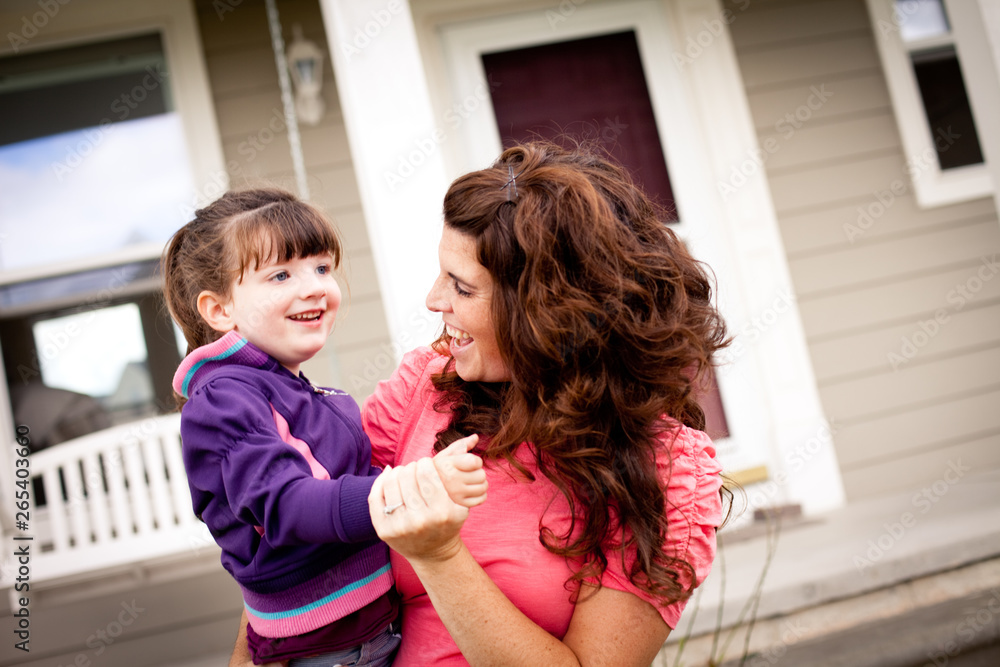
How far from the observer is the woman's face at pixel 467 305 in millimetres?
1281

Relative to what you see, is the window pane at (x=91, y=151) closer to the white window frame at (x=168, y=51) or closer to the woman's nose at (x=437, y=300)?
the white window frame at (x=168, y=51)

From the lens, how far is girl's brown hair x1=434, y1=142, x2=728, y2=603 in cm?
121

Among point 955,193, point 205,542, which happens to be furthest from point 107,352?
point 955,193

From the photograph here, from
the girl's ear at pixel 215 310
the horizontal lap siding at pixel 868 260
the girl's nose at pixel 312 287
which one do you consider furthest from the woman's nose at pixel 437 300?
the horizontal lap siding at pixel 868 260

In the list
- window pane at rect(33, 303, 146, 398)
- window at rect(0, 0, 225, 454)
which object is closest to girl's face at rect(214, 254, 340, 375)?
window at rect(0, 0, 225, 454)

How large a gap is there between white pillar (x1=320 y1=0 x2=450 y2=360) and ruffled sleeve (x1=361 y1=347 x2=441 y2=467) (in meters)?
1.11

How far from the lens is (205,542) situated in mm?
3164

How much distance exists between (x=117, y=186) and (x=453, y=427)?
3.03 metres

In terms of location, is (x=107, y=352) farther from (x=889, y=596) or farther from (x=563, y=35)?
(x=889, y=596)

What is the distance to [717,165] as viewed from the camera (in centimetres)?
388

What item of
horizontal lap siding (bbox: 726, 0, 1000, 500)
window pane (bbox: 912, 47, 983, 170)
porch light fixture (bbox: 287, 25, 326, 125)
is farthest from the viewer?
window pane (bbox: 912, 47, 983, 170)

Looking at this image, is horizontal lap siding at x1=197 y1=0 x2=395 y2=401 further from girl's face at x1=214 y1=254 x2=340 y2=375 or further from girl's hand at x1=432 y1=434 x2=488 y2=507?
girl's hand at x1=432 y1=434 x2=488 y2=507

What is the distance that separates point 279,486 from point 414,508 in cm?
25

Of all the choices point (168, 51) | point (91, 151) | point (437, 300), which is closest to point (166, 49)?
point (168, 51)
